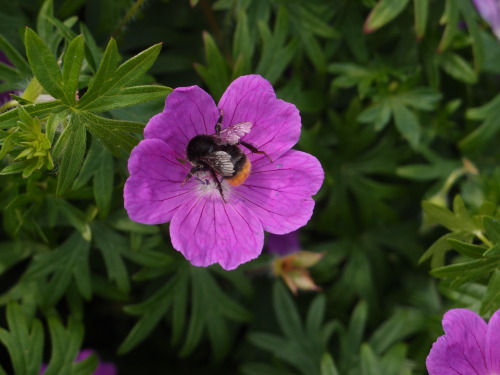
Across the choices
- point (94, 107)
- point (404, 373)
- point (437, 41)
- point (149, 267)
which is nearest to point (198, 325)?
point (149, 267)

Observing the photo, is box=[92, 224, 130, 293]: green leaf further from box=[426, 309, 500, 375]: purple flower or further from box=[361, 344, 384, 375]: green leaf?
box=[426, 309, 500, 375]: purple flower

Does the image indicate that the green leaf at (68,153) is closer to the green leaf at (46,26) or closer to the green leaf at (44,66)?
the green leaf at (44,66)

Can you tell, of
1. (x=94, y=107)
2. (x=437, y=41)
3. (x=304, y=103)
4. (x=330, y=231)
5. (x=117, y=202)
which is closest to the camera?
(x=94, y=107)

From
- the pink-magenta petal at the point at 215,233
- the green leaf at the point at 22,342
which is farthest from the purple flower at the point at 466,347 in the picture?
the green leaf at the point at 22,342

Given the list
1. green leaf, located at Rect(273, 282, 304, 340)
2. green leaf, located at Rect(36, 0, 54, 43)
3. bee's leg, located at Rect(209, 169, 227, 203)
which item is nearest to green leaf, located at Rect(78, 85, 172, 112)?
bee's leg, located at Rect(209, 169, 227, 203)

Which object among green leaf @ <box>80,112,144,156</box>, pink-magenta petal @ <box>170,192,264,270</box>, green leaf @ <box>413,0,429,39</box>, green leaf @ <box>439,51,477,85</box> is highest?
green leaf @ <box>80,112,144,156</box>

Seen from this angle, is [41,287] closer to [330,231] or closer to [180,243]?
[180,243]
